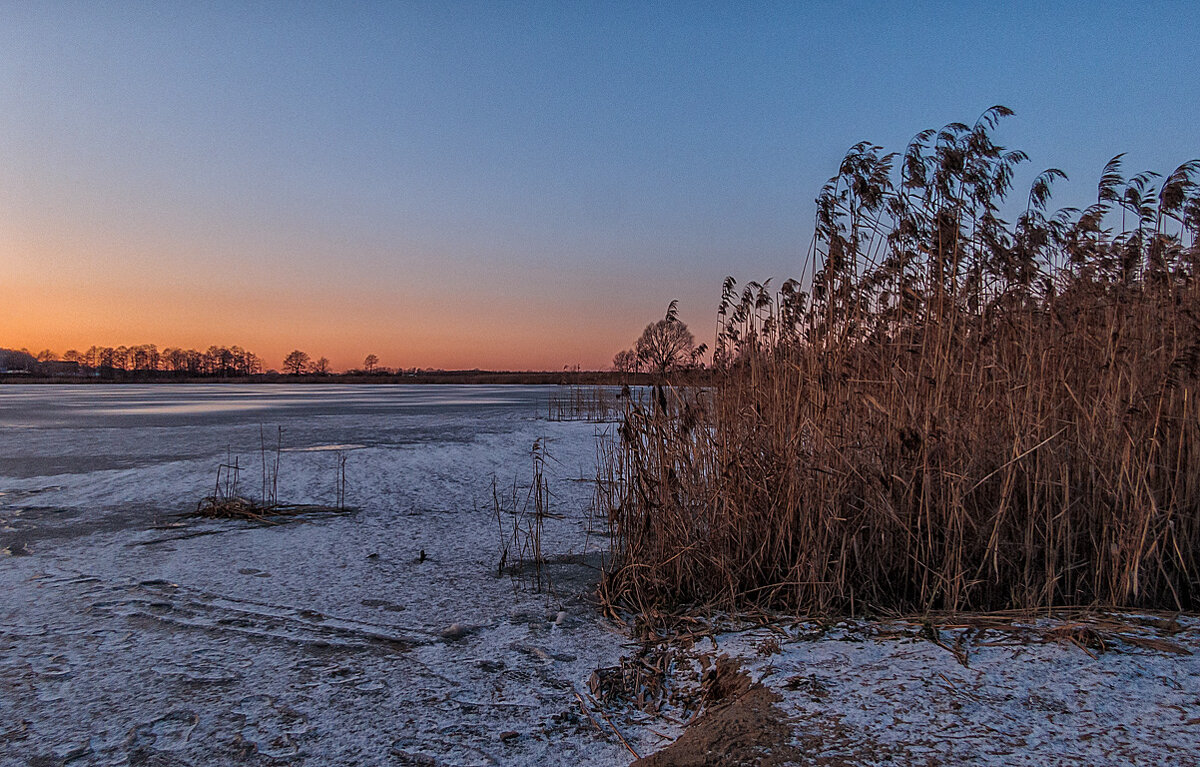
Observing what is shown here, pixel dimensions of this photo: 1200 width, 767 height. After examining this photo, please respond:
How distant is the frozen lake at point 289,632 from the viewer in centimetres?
190

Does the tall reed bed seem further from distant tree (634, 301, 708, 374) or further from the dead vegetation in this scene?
the dead vegetation

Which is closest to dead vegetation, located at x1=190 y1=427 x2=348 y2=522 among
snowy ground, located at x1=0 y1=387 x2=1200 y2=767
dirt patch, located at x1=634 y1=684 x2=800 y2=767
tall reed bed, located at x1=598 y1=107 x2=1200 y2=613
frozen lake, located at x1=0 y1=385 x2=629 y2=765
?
frozen lake, located at x1=0 y1=385 x2=629 y2=765

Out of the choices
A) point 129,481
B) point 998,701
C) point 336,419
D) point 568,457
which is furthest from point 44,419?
point 998,701

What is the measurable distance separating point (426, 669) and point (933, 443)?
2061 mm

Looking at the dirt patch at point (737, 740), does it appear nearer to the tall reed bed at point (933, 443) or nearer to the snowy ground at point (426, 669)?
the snowy ground at point (426, 669)

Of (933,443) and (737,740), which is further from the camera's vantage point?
(933,443)

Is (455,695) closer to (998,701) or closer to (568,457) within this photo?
(998,701)

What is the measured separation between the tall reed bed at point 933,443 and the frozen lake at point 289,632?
702 millimetres

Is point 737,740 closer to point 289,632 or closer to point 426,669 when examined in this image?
point 426,669

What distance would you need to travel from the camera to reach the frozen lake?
74.9 inches

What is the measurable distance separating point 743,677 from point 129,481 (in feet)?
19.8

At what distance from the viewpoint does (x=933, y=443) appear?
2.61m

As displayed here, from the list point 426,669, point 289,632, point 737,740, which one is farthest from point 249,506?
point 737,740

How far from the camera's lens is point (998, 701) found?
179 centimetres
